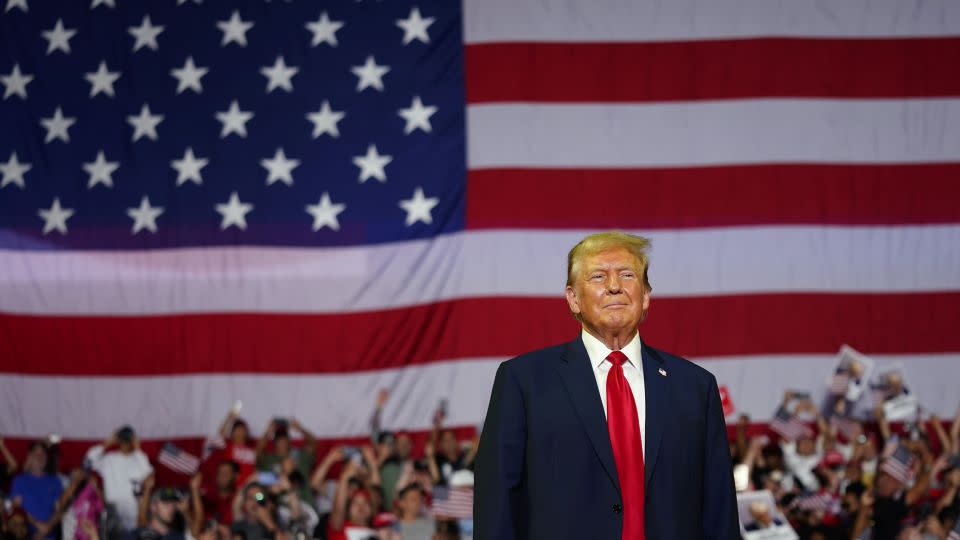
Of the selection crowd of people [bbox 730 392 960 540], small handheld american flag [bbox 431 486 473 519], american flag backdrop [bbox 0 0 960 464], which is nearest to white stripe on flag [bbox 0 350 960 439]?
american flag backdrop [bbox 0 0 960 464]

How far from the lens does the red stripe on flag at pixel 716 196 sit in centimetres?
924

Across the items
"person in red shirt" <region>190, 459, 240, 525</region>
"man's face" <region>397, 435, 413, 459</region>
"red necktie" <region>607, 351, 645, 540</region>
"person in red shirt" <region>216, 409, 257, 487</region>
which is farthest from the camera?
"man's face" <region>397, 435, 413, 459</region>

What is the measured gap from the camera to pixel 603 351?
2230 millimetres

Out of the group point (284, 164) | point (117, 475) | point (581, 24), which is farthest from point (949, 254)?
point (117, 475)

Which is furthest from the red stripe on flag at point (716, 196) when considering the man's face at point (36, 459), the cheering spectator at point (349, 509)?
the man's face at point (36, 459)

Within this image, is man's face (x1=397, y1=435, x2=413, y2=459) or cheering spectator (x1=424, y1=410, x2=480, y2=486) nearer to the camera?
cheering spectator (x1=424, y1=410, x2=480, y2=486)

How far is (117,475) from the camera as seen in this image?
832cm

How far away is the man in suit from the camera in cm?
213

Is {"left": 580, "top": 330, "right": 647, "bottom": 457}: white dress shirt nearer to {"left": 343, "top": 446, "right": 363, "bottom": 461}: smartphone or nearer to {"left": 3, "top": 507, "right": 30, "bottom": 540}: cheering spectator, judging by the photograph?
{"left": 343, "top": 446, "right": 363, "bottom": 461}: smartphone

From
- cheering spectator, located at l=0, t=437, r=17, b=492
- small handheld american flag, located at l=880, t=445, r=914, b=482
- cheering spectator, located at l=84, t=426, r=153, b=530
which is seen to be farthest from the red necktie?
cheering spectator, located at l=0, t=437, r=17, b=492

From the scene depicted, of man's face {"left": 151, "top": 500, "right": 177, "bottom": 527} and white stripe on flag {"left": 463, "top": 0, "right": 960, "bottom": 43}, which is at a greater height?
white stripe on flag {"left": 463, "top": 0, "right": 960, "bottom": 43}

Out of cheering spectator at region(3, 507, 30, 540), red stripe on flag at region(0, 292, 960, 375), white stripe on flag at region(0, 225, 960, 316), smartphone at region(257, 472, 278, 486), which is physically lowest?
cheering spectator at region(3, 507, 30, 540)

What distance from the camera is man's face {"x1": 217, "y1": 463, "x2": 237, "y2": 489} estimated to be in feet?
25.3

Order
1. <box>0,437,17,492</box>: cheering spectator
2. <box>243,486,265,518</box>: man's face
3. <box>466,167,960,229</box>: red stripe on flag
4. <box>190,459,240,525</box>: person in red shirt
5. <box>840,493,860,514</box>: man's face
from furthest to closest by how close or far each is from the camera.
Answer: <box>466,167,960,229</box>: red stripe on flag → <box>0,437,17,492</box>: cheering spectator → <box>190,459,240,525</box>: person in red shirt → <box>840,493,860,514</box>: man's face → <box>243,486,265,518</box>: man's face
